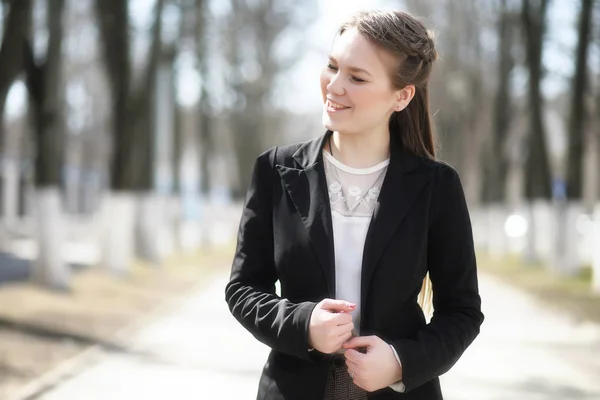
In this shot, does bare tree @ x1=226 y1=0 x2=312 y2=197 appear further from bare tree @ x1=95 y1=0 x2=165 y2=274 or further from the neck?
the neck

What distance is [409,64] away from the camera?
7.63 ft

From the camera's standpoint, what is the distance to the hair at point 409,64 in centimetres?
227

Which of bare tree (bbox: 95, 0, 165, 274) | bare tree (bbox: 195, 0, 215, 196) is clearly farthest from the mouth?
bare tree (bbox: 195, 0, 215, 196)

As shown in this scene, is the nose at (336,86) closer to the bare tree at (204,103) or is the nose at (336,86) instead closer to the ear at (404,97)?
the ear at (404,97)

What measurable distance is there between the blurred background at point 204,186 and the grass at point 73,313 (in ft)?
0.17

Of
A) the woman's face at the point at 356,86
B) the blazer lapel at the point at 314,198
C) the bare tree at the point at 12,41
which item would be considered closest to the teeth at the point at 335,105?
the woman's face at the point at 356,86

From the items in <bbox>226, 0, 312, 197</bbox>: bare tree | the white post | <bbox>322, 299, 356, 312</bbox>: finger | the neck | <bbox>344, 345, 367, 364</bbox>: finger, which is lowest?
the white post

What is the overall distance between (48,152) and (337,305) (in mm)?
13746

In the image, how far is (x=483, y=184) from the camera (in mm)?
34406

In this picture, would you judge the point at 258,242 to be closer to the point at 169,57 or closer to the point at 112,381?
the point at 112,381

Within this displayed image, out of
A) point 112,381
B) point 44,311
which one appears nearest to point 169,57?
point 44,311

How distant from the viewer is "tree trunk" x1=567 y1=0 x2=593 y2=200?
19297mm

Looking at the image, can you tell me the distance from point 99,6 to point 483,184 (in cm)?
1940

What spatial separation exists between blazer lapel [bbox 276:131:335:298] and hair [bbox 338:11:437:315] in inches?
8.9
